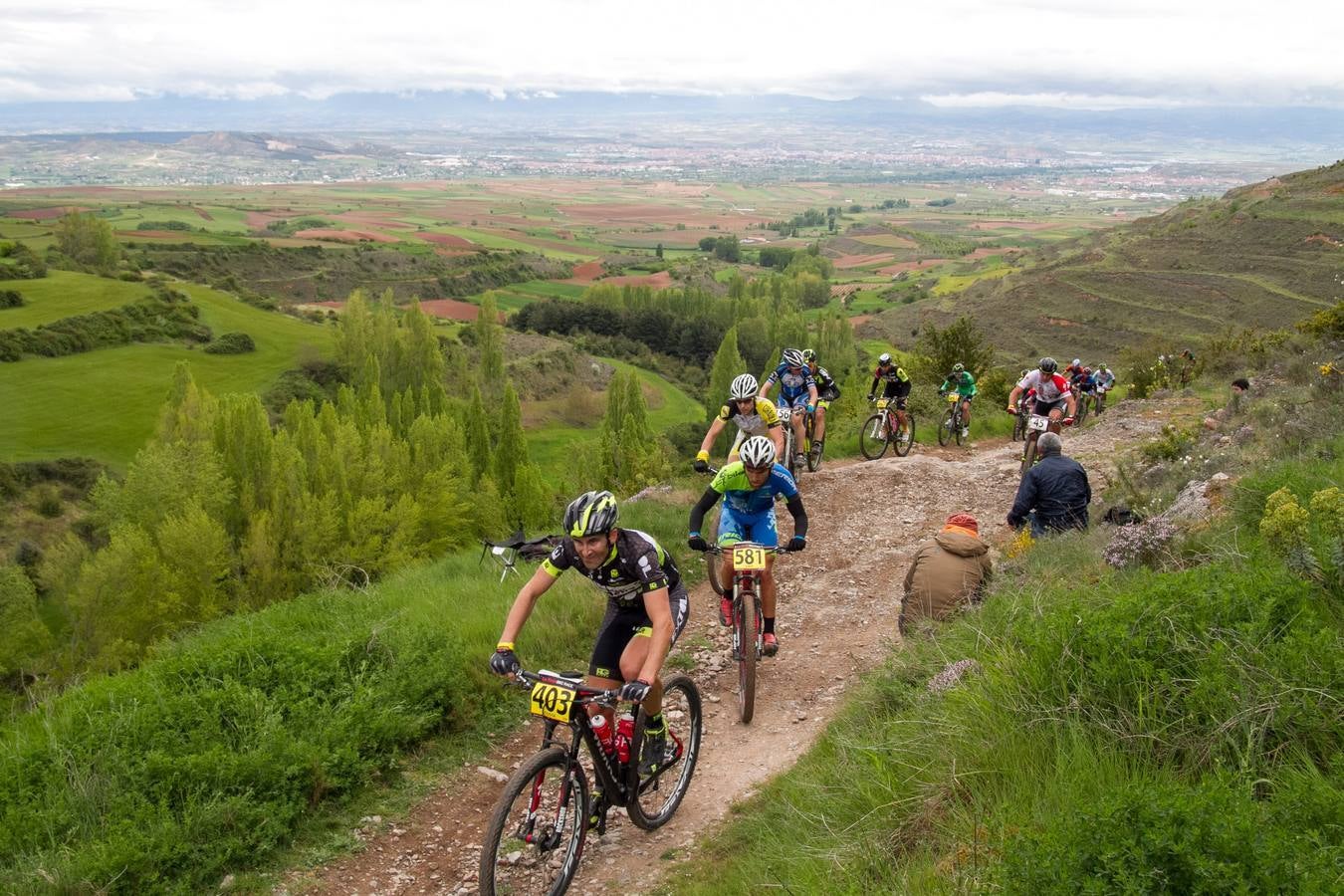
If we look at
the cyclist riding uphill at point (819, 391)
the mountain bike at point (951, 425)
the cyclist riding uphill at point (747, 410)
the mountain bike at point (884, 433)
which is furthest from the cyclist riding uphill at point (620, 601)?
the mountain bike at point (951, 425)

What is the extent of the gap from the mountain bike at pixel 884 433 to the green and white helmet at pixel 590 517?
13616mm

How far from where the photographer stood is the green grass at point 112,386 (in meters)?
53.1

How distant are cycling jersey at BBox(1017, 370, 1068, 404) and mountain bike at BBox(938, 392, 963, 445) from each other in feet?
19.0

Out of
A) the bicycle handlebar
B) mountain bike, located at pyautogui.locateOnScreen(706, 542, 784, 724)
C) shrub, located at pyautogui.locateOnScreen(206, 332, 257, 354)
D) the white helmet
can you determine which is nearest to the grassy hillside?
the white helmet

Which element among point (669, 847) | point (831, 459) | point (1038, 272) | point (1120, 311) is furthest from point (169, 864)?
point (1038, 272)

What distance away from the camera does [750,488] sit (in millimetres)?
8398

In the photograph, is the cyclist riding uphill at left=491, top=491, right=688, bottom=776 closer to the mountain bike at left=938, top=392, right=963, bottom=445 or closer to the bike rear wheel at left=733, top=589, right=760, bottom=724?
the bike rear wheel at left=733, top=589, right=760, bottom=724

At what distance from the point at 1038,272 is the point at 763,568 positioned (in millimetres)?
92703

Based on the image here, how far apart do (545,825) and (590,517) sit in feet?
6.45

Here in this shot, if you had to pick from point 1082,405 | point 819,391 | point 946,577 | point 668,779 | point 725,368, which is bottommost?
point 725,368

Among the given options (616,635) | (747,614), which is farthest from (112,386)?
(616,635)

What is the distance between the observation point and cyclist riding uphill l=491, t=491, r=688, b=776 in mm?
5488

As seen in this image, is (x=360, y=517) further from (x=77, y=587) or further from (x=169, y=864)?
(x=169, y=864)

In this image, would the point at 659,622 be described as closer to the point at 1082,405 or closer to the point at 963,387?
the point at 963,387
